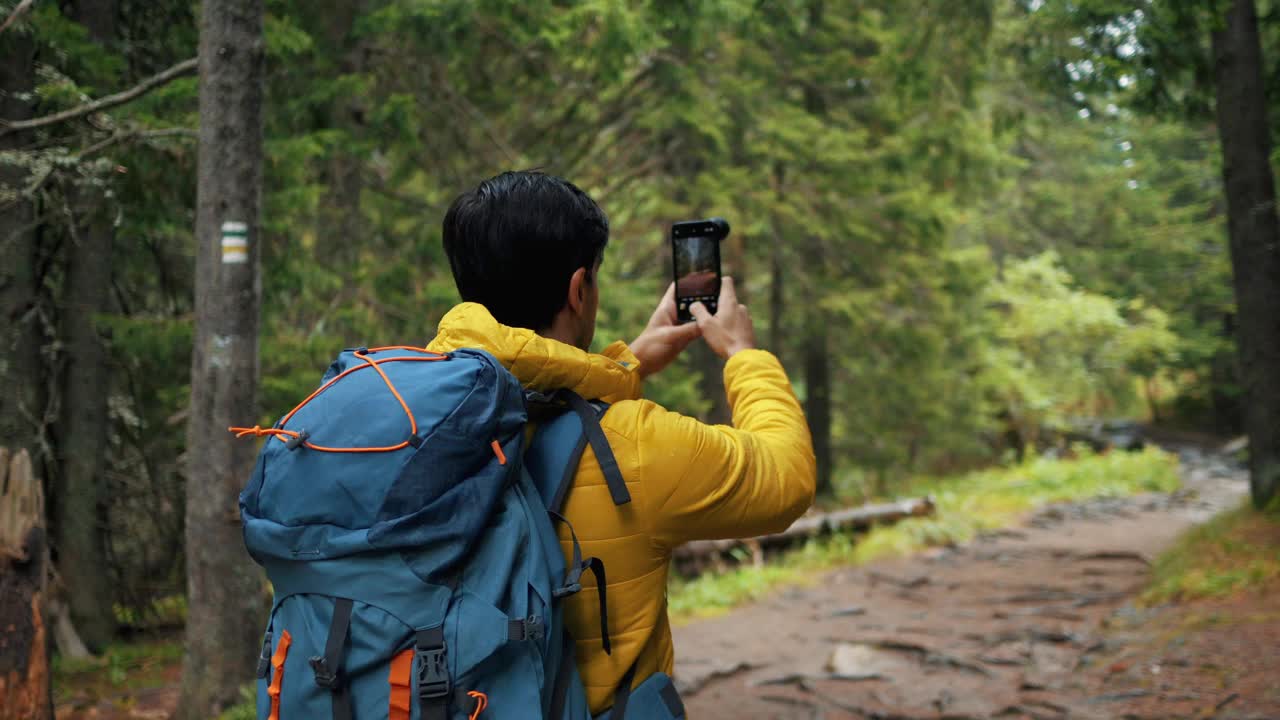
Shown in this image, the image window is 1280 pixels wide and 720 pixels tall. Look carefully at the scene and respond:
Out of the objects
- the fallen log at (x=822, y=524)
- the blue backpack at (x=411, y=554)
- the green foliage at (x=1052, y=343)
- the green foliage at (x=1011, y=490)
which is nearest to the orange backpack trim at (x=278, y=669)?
the blue backpack at (x=411, y=554)

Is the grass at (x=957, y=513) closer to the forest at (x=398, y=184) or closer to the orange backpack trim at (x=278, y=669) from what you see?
the forest at (x=398, y=184)

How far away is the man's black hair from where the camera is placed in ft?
6.24

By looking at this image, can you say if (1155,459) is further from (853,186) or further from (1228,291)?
(853,186)

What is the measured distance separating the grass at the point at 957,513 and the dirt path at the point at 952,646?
0.41 m

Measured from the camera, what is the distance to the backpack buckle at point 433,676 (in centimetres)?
162

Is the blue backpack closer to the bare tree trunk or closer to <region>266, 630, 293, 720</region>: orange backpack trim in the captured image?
<region>266, 630, 293, 720</region>: orange backpack trim

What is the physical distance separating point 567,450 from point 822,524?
1204cm

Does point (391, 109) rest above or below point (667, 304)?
above

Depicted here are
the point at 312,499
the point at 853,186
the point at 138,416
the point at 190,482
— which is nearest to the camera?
the point at 312,499

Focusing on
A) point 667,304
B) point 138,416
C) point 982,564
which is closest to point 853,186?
point 982,564

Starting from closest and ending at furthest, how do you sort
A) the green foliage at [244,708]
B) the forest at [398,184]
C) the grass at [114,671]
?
the green foliage at [244,708] → the forest at [398,184] → the grass at [114,671]

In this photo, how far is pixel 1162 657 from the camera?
22.6ft

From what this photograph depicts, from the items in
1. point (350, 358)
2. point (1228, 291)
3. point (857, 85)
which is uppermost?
point (857, 85)

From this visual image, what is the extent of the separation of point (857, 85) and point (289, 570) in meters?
15.4
